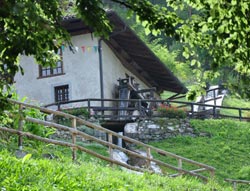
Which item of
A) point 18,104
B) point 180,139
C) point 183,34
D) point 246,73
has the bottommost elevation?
point 180,139

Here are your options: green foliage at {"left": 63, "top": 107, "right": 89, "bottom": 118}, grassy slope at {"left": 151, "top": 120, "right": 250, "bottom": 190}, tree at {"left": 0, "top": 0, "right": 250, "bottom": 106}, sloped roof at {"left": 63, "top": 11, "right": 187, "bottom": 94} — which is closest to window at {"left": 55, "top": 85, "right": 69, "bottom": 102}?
sloped roof at {"left": 63, "top": 11, "right": 187, "bottom": 94}

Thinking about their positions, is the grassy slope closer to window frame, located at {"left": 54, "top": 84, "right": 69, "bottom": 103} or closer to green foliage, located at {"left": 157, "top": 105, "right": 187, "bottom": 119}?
green foliage, located at {"left": 157, "top": 105, "right": 187, "bottom": 119}

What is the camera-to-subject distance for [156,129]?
2692 centimetres

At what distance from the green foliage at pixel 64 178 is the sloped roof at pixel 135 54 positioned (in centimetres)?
1410

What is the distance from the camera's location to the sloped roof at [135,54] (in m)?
28.9

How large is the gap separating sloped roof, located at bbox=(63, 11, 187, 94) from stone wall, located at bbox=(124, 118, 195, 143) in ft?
13.2

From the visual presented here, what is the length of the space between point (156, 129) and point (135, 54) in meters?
6.74

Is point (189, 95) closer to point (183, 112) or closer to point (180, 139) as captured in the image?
point (180, 139)

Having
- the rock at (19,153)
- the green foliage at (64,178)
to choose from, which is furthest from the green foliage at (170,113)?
the rock at (19,153)

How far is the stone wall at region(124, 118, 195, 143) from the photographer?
26727 millimetres

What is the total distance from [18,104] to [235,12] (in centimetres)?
728

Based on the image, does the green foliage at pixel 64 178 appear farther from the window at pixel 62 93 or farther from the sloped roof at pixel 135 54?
the window at pixel 62 93

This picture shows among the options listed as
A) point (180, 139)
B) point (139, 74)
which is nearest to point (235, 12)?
point (180, 139)

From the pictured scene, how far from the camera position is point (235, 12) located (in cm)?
814
